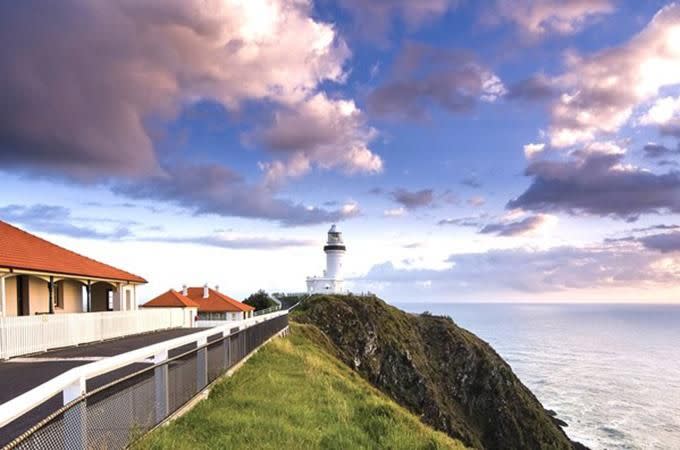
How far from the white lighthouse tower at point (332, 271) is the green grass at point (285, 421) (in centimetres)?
6226

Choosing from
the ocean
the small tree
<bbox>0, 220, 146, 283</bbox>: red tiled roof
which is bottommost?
the ocean

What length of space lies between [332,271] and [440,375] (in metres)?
23.9

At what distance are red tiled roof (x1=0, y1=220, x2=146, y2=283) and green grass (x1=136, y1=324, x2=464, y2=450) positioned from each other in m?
12.1

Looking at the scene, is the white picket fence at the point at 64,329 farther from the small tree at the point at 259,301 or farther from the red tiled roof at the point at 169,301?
the small tree at the point at 259,301

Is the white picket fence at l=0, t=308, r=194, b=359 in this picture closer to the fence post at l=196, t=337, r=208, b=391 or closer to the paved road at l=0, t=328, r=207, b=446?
the paved road at l=0, t=328, r=207, b=446

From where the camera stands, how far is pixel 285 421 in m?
8.54

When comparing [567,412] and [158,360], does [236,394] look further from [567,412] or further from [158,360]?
[567,412]

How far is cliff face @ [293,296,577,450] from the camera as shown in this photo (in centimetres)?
4856

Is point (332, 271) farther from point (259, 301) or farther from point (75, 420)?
point (75, 420)

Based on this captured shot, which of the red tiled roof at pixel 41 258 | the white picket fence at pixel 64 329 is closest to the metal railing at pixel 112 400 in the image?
the white picket fence at pixel 64 329

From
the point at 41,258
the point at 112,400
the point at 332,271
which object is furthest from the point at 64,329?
the point at 332,271

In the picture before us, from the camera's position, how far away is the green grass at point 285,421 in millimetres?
7340

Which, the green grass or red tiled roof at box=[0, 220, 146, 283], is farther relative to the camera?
red tiled roof at box=[0, 220, 146, 283]

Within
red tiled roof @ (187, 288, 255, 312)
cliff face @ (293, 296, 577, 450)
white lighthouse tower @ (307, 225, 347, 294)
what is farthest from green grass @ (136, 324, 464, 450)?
white lighthouse tower @ (307, 225, 347, 294)
